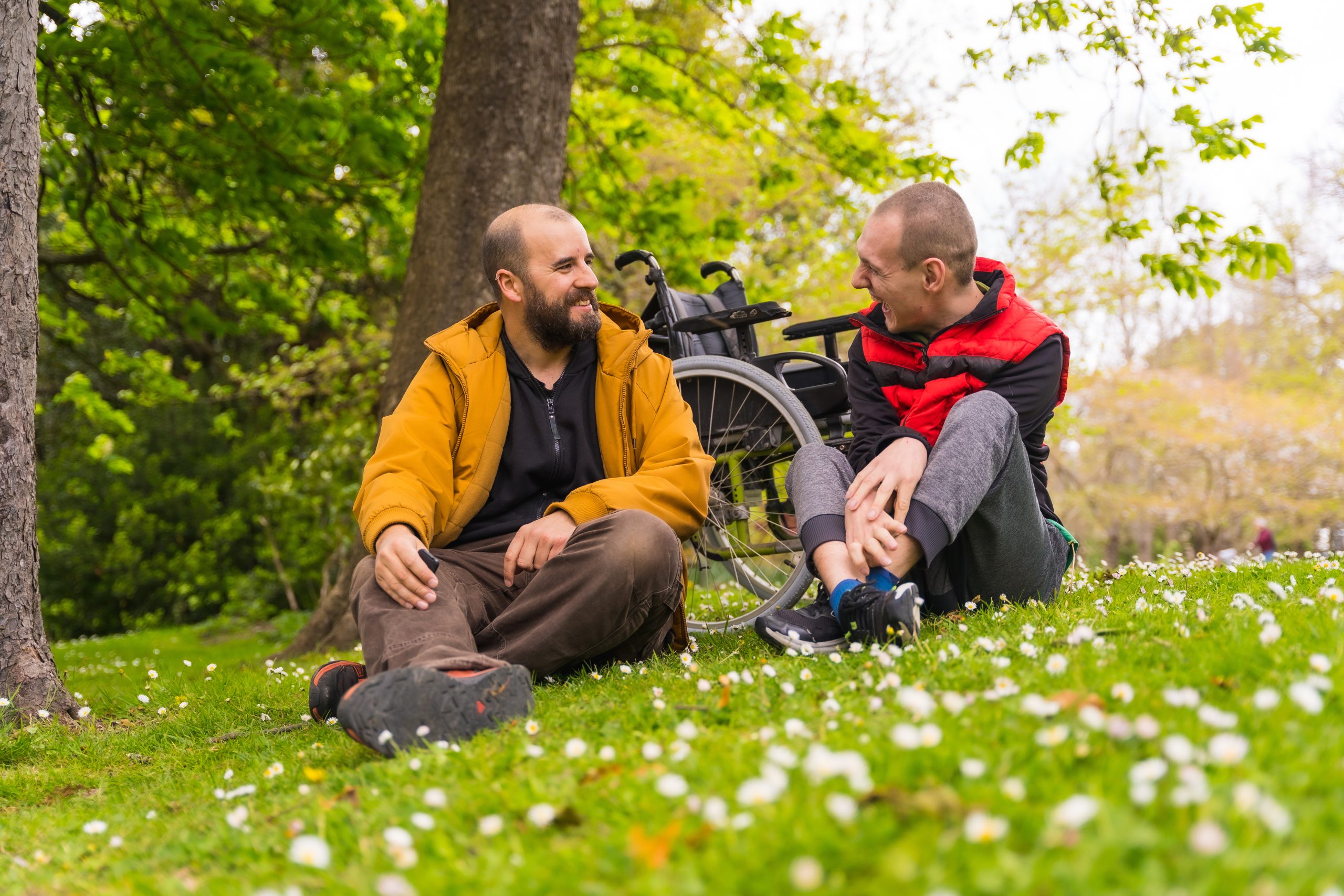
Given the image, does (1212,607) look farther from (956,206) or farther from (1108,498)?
(1108,498)

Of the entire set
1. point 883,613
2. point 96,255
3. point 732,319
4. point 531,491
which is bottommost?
point 883,613

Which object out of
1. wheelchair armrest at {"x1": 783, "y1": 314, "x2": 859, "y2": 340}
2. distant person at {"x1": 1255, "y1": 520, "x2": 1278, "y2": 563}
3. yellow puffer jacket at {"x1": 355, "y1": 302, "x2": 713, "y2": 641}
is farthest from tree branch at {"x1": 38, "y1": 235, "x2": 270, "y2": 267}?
distant person at {"x1": 1255, "y1": 520, "x2": 1278, "y2": 563}

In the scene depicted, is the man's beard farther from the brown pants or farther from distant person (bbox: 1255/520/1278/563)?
distant person (bbox: 1255/520/1278/563)

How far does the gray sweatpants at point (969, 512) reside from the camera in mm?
2961

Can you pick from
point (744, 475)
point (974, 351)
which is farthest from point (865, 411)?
point (744, 475)

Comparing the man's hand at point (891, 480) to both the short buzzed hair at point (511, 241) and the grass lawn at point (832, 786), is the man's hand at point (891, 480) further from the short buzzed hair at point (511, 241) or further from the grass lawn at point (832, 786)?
the short buzzed hair at point (511, 241)

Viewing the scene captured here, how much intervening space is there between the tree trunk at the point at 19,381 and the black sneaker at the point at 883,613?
3080mm

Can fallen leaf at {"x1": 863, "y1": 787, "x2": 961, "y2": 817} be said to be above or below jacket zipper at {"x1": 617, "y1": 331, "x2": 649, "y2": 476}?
below

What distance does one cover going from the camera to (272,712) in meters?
3.81

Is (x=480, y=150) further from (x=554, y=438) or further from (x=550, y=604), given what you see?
(x=550, y=604)

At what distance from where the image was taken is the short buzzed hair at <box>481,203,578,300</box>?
12.0ft

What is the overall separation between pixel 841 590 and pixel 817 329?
6.14ft

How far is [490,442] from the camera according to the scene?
11.5ft

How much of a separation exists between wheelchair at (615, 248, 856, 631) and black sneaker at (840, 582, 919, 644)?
1.34 meters
